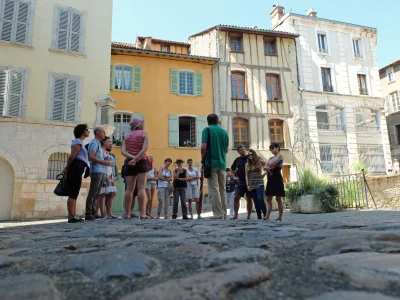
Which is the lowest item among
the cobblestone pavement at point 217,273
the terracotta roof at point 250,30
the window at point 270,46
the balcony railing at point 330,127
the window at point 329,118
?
the cobblestone pavement at point 217,273

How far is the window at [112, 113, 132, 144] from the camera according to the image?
17.3 metres

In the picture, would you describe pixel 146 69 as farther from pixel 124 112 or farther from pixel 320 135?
pixel 320 135

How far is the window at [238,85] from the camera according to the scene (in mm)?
19547

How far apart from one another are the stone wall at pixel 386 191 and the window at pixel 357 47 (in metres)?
13.8

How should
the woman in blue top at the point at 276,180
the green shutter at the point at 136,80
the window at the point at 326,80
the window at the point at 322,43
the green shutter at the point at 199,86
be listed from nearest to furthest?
the woman in blue top at the point at 276,180, the green shutter at the point at 136,80, the green shutter at the point at 199,86, the window at the point at 326,80, the window at the point at 322,43

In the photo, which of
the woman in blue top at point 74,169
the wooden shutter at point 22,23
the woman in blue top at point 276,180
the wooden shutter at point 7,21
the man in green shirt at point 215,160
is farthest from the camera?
the wooden shutter at point 22,23

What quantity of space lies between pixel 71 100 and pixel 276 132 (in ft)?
38.9

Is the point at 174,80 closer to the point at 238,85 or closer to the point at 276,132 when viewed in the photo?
the point at 238,85

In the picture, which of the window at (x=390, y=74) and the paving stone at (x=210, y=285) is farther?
the window at (x=390, y=74)

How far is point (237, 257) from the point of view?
5.08ft

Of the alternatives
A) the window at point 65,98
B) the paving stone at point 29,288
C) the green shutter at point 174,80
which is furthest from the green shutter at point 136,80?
the paving stone at point 29,288

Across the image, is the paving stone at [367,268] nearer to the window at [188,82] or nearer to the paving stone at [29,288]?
the paving stone at [29,288]

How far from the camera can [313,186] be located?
10398 mm

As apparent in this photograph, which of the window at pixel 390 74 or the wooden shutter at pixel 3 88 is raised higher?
the window at pixel 390 74
